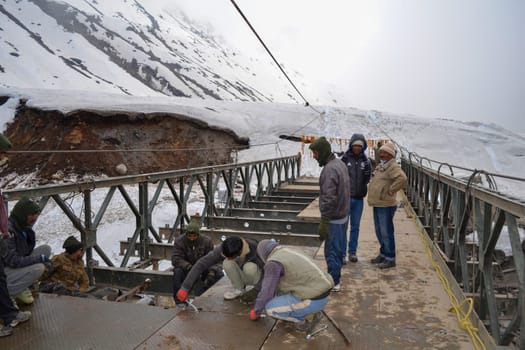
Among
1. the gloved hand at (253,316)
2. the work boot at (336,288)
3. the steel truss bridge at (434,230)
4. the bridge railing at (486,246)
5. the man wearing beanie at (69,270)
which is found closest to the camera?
the bridge railing at (486,246)

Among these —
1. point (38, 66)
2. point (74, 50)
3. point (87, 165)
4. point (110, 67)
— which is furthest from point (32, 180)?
point (74, 50)

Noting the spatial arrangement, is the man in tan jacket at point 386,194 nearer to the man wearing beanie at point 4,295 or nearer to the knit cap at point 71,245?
the knit cap at point 71,245

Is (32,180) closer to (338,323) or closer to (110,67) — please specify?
(338,323)

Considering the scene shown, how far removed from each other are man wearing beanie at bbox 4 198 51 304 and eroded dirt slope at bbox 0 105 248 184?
13.8 m

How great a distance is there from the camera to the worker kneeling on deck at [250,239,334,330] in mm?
2846

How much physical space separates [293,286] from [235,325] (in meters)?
0.58

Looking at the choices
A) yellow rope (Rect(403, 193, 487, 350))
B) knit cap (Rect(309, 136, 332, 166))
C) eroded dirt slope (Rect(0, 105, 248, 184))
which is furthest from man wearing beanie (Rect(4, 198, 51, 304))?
eroded dirt slope (Rect(0, 105, 248, 184))

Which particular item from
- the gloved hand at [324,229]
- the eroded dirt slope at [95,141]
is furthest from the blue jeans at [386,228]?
the eroded dirt slope at [95,141]

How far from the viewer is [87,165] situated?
17281mm

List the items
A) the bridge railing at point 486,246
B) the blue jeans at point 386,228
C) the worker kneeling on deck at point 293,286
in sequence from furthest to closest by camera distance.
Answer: the blue jeans at point 386,228 → the worker kneeling on deck at point 293,286 → the bridge railing at point 486,246

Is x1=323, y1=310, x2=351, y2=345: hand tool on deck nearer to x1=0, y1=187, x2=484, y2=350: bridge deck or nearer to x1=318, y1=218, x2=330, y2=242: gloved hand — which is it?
x1=0, y1=187, x2=484, y2=350: bridge deck

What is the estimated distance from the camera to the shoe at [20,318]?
2943mm

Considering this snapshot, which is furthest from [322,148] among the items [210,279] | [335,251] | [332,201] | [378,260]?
[210,279]

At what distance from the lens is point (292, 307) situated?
2.85m
